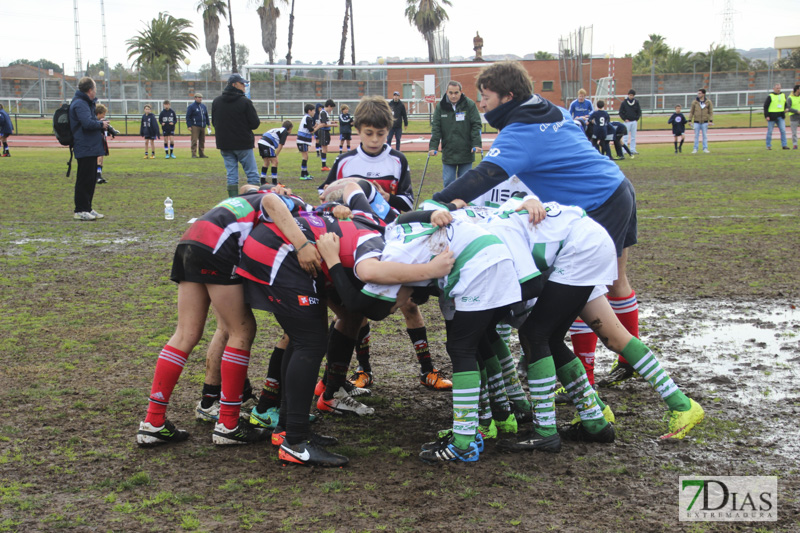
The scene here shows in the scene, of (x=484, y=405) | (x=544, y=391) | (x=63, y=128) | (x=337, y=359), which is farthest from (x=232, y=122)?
(x=544, y=391)

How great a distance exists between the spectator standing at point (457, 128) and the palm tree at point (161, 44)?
53.9 m

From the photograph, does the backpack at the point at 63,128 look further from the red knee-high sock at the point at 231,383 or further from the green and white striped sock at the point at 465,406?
the green and white striped sock at the point at 465,406

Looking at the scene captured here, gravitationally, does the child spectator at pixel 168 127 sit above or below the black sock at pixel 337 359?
above

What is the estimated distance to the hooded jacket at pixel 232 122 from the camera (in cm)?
1309

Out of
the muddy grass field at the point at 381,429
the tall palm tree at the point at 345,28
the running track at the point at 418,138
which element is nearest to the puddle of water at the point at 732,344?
the muddy grass field at the point at 381,429

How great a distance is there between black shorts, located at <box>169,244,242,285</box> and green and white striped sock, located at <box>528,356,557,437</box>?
69.0 inches

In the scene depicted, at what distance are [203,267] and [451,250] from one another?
1.40 meters

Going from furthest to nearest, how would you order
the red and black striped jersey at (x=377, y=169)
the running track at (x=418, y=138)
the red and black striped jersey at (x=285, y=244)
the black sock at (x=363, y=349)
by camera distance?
the running track at (x=418, y=138)
the red and black striped jersey at (x=377, y=169)
the black sock at (x=363, y=349)
the red and black striped jersey at (x=285, y=244)

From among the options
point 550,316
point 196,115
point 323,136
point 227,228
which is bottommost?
point 550,316

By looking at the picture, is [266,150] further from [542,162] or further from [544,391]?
[544,391]

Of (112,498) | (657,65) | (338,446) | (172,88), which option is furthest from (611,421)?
(657,65)

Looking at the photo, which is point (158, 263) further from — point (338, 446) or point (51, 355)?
A: point (338, 446)

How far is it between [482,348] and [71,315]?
4.33 meters

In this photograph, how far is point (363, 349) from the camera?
5.25 meters
